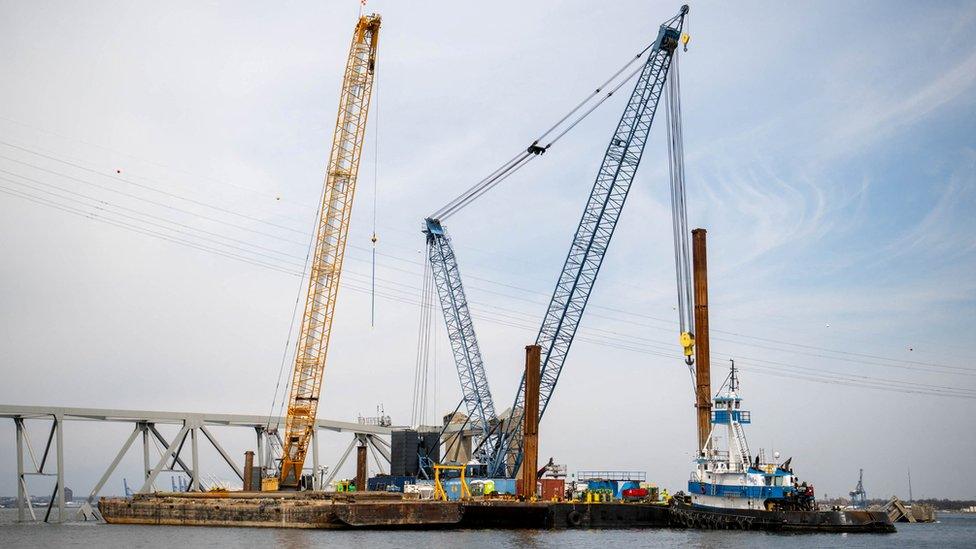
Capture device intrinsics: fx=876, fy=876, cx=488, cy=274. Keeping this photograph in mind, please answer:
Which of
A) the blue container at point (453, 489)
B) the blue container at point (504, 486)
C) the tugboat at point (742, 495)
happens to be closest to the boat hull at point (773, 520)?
the tugboat at point (742, 495)

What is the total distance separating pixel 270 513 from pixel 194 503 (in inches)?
376

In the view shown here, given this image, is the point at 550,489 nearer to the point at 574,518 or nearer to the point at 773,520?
the point at 574,518

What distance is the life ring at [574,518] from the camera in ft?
227

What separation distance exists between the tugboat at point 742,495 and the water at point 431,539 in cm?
97

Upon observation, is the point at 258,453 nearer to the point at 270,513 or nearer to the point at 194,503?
the point at 194,503

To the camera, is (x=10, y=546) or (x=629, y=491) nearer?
(x=10, y=546)

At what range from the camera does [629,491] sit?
75.6 m

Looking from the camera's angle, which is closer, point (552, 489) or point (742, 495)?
point (742, 495)

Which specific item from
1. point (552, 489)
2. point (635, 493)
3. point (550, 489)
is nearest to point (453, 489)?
point (550, 489)

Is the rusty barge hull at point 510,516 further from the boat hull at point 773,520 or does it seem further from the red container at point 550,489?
the red container at point 550,489

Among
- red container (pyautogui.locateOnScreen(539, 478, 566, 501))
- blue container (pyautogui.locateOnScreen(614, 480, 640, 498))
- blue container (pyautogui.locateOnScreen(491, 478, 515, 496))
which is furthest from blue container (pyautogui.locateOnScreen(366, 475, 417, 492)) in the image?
blue container (pyautogui.locateOnScreen(614, 480, 640, 498))

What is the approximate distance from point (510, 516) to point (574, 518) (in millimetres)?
5363

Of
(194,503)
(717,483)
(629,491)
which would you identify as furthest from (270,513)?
(717,483)

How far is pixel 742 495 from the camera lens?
210ft
